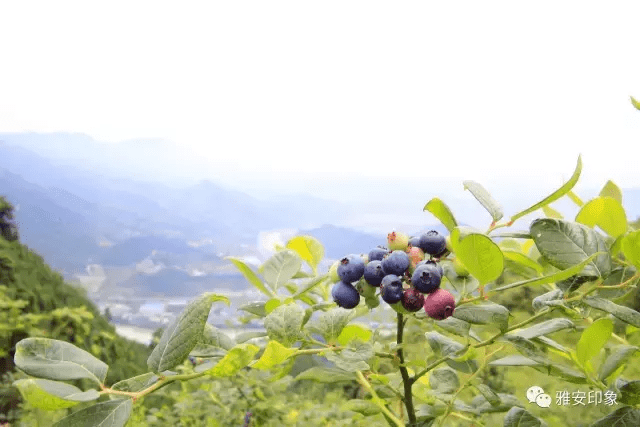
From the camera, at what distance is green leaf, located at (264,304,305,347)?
1.31ft

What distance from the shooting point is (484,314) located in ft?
1.36

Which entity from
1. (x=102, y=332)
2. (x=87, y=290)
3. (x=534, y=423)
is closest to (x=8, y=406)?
(x=102, y=332)

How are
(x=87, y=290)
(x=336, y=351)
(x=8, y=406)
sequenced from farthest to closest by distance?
(x=87, y=290) → (x=8, y=406) → (x=336, y=351)

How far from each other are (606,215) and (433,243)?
0.15m

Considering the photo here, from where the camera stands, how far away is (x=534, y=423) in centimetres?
47

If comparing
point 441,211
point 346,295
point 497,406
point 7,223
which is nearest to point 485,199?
point 441,211

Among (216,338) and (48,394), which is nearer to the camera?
(48,394)

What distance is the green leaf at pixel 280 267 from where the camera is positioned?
509 mm

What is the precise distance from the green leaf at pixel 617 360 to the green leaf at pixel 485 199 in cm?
18

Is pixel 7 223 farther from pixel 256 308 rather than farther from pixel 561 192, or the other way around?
pixel 561 192

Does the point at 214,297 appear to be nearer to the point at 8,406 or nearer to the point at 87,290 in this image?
the point at 8,406

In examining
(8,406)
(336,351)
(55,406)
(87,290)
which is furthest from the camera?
(87,290)

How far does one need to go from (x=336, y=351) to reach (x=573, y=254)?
202 mm

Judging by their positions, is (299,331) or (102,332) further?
(102,332)
